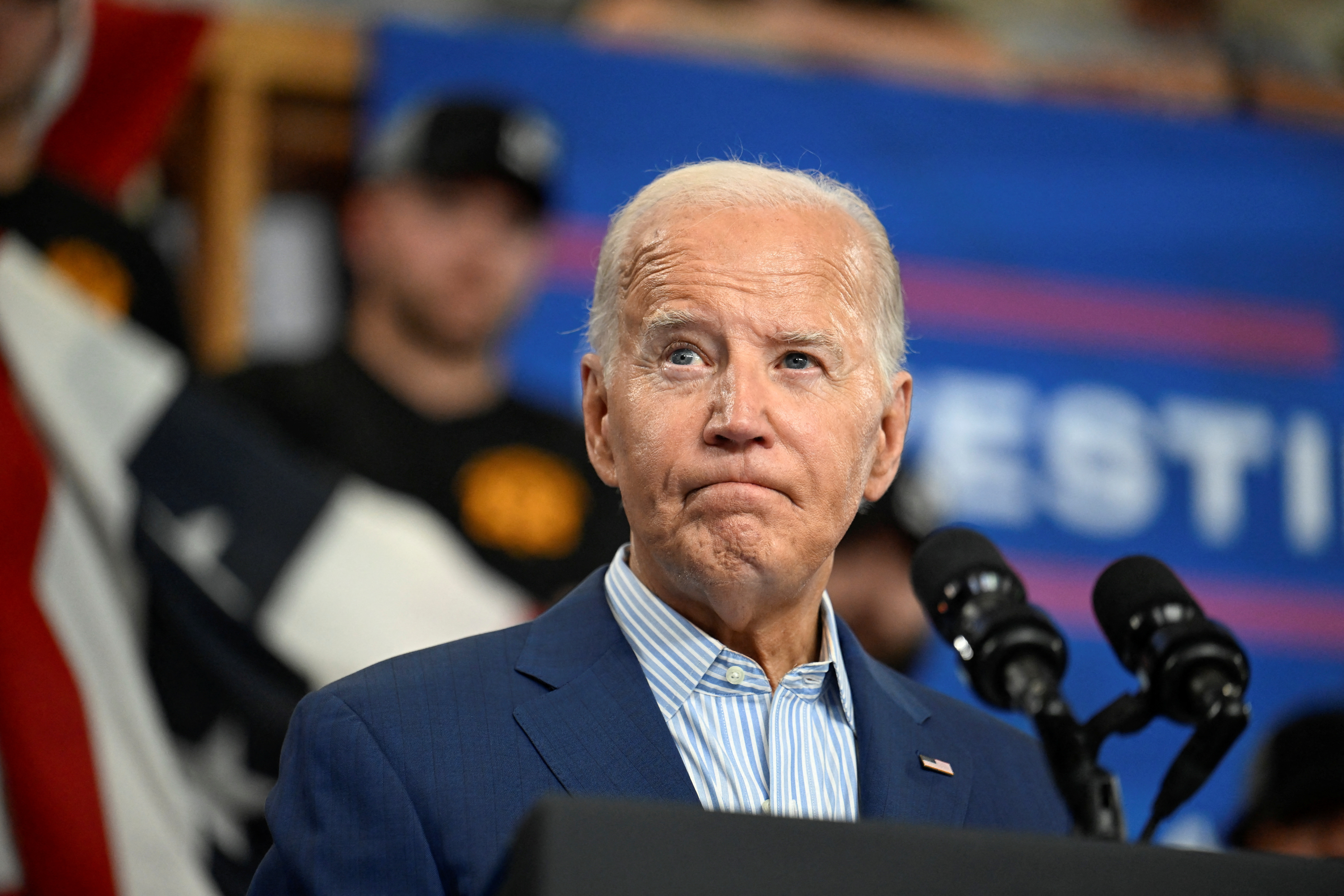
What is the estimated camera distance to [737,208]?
1.29 metres


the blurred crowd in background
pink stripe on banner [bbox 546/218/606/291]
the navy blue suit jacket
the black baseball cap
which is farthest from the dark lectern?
pink stripe on banner [bbox 546/218/606/291]

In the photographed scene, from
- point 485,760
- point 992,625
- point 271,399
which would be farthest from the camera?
point 271,399

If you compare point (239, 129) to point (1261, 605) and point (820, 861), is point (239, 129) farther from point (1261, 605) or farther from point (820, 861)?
point (820, 861)

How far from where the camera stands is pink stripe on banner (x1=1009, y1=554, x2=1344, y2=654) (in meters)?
3.66

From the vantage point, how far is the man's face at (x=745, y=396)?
46.8 inches

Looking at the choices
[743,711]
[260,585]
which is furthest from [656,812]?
[260,585]

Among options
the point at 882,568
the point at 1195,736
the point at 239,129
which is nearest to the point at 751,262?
the point at 1195,736

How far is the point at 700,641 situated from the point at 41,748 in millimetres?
1715

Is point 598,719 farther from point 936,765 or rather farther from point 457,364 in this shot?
point 457,364

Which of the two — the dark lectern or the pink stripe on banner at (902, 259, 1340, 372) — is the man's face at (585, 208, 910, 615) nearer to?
the dark lectern

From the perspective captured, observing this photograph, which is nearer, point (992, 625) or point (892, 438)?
point (992, 625)

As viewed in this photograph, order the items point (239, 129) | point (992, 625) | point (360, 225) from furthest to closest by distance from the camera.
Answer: point (239, 129) < point (360, 225) < point (992, 625)

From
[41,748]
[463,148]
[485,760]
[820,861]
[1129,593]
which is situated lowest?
[41,748]

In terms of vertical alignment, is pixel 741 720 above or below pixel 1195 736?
below
